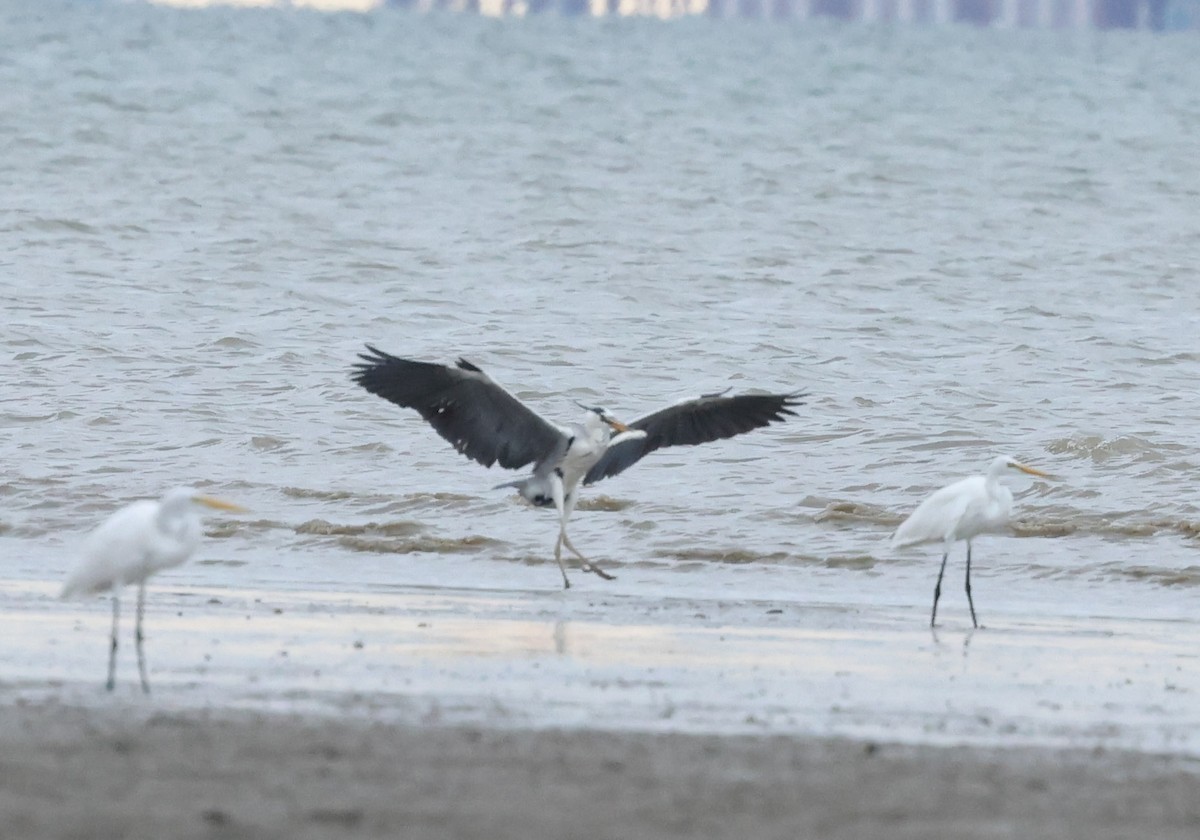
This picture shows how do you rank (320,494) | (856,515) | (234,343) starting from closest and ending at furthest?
(856,515) → (320,494) → (234,343)

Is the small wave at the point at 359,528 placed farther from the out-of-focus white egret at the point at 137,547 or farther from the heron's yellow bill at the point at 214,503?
the out-of-focus white egret at the point at 137,547

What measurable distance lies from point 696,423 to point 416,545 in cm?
157

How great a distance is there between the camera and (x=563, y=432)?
37.2ft

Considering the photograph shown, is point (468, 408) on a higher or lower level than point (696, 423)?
higher

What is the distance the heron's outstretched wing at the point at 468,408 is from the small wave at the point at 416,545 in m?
0.43

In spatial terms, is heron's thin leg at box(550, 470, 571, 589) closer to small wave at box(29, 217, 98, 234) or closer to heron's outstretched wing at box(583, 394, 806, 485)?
heron's outstretched wing at box(583, 394, 806, 485)

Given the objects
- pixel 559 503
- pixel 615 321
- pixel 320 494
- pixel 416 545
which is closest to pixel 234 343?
pixel 615 321

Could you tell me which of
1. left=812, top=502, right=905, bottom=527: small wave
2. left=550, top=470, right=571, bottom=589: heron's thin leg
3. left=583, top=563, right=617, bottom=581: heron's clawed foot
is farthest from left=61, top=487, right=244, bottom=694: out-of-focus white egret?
left=812, top=502, right=905, bottom=527: small wave

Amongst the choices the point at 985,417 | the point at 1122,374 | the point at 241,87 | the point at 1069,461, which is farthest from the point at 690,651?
the point at 241,87

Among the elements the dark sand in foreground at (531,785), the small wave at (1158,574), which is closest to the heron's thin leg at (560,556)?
the small wave at (1158,574)

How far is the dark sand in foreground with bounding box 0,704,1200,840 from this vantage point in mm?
4996

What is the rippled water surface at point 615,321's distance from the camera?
452 inches

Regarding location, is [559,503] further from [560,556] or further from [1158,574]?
[1158,574]

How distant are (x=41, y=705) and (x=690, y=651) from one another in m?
2.47
